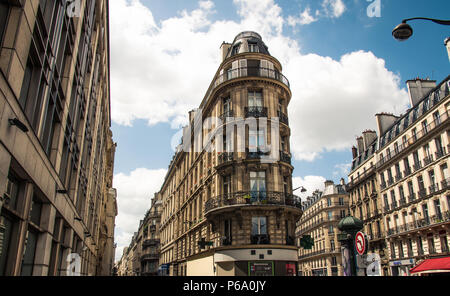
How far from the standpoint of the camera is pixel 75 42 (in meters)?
13.6

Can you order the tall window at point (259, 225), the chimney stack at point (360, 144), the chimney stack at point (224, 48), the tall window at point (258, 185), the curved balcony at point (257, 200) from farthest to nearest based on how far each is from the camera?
the chimney stack at point (360, 144) < the chimney stack at point (224, 48) < the tall window at point (258, 185) < the curved balcony at point (257, 200) < the tall window at point (259, 225)

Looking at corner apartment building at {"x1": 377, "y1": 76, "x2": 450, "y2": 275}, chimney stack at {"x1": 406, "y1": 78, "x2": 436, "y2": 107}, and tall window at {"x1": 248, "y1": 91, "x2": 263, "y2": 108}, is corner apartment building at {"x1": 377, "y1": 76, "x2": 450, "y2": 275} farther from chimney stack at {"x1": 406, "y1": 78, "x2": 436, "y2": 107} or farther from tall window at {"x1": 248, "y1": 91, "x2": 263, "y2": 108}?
tall window at {"x1": 248, "y1": 91, "x2": 263, "y2": 108}

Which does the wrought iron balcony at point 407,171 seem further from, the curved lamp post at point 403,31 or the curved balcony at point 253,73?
the curved lamp post at point 403,31

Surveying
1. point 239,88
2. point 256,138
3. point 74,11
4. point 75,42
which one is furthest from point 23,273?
point 239,88

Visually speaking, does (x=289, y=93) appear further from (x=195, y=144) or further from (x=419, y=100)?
(x=419, y=100)

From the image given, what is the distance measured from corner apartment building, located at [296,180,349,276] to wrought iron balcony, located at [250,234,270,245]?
46.2 m

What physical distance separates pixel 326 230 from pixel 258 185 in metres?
51.6

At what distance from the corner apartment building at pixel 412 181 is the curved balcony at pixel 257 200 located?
17591 millimetres

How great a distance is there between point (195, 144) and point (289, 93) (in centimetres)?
1408

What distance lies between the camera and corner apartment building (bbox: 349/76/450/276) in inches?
1321

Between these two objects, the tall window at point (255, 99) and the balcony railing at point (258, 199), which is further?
the tall window at point (255, 99)

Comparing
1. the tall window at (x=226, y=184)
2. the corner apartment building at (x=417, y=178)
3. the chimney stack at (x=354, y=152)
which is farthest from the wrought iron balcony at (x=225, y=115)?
the chimney stack at (x=354, y=152)

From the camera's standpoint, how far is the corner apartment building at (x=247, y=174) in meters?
24.0

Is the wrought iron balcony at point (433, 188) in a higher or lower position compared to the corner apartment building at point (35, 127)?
higher
